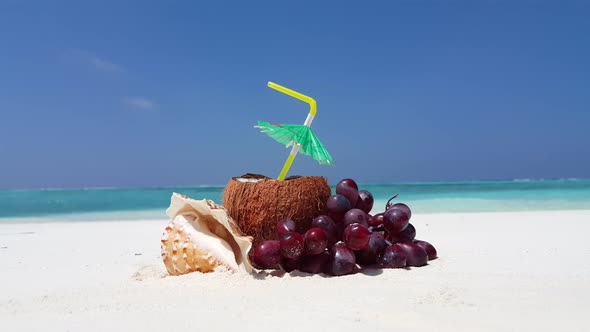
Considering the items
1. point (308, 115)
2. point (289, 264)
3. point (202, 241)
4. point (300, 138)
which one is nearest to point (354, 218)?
point (289, 264)

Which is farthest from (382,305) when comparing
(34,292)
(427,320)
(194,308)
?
(34,292)

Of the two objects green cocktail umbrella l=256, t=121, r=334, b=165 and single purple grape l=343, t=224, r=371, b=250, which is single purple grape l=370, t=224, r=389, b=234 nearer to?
single purple grape l=343, t=224, r=371, b=250

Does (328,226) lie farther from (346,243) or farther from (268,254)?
(268,254)

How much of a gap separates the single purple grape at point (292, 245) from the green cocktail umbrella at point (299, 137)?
52 centimetres

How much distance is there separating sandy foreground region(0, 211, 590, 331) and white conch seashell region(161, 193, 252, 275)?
0.09 meters

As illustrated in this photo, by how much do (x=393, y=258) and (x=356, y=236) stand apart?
0.35m

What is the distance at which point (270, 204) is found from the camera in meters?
2.78

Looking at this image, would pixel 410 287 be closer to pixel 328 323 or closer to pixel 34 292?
pixel 328 323

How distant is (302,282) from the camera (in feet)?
7.83

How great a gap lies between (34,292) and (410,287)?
6.74ft

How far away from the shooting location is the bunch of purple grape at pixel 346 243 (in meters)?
2.54

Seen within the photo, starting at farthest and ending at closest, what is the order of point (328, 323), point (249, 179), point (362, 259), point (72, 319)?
point (249, 179) → point (362, 259) → point (72, 319) → point (328, 323)

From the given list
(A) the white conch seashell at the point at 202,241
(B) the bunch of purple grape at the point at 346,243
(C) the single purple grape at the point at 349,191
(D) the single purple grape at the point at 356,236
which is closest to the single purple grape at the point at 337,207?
(B) the bunch of purple grape at the point at 346,243

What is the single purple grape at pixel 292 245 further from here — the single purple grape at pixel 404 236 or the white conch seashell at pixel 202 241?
the single purple grape at pixel 404 236
